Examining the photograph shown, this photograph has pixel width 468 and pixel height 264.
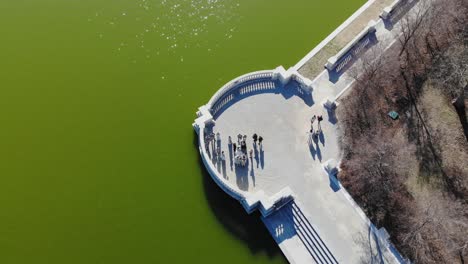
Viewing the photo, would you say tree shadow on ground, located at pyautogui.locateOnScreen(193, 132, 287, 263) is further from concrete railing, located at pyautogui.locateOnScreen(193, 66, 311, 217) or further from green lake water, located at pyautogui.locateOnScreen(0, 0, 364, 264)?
concrete railing, located at pyautogui.locateOnScreen(193, 66, 311, 217)

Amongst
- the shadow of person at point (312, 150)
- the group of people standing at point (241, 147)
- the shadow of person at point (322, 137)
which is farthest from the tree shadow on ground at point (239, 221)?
the shadow of person at point (322, 137)

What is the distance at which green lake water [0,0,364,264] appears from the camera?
30188 mm

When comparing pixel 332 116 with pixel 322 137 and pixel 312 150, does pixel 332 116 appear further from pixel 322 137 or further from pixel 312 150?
pixel 312 150

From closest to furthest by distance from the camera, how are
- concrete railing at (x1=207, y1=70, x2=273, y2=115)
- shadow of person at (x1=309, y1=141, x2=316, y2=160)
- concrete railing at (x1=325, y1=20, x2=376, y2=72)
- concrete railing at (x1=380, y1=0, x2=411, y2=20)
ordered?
shadow of person at (x1=309, y1=141, x2=316, y2=160) → concrete railing at (x1=207, y1=70, x2=273, y2=115) → concrete railing at (x1=325, y1=20, x2=376, y2=72) → concrete railing at (x1=380, y1=0, x2=411, y2=20)

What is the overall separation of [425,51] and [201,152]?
18020mm

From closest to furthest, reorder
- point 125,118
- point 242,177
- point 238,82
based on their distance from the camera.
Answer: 1. point 242,177
2. point 238,82
3. point 125,118

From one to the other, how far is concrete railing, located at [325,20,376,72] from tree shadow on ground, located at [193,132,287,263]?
1209 centimetres

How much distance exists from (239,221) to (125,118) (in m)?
11.3

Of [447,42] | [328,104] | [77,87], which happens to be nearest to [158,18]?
[77,87]

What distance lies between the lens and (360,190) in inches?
1184

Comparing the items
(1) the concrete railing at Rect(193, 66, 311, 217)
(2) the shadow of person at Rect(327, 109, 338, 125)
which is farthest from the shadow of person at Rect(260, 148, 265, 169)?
(2) the shadow of person at Rect(327, 109, 338, 125)

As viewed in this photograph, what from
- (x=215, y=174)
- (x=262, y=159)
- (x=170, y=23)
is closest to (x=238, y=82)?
(x=262, y=159)

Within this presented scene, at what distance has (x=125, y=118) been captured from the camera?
34219mm

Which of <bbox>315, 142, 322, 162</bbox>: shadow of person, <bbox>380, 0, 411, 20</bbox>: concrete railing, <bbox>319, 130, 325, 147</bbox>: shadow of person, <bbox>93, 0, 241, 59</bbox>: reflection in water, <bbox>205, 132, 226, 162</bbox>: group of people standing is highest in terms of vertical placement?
<bbox>93, 0, 241, 59</bbox>: reflection in water
